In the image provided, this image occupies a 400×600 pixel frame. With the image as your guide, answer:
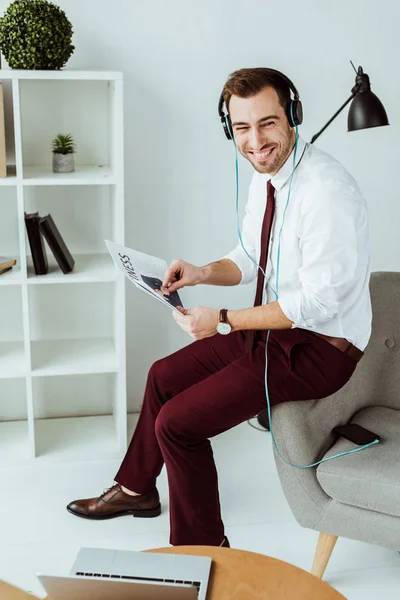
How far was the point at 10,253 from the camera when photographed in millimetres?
2707

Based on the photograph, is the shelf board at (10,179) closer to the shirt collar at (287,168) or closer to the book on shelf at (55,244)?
the book on shelf at (55,244)

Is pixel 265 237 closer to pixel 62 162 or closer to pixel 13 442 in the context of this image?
pixel 62 162

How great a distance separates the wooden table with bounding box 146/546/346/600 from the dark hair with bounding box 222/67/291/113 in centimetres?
113

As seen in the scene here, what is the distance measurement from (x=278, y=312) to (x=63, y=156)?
101cm

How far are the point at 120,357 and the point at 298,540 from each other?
2.84 feet

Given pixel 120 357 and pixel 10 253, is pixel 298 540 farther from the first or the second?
pixel 10 253

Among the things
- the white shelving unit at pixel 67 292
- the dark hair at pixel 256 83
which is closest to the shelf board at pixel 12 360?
the white shelving unit at pixel 67 292

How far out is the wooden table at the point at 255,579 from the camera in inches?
50.2

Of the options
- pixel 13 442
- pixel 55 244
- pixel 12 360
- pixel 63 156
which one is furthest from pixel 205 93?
pixel 13 442

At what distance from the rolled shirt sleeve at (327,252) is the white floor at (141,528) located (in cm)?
74

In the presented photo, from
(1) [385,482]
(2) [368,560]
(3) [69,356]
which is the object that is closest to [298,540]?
(2) [368,560]

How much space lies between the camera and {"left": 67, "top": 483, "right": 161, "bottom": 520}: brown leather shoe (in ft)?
7.50

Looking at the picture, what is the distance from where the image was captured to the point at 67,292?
2.80 metres

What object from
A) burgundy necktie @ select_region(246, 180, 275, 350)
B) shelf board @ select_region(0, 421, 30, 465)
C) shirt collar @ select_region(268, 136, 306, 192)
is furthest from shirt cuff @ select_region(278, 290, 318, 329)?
shelf board @ select_region(0, 421, 30, 465)
